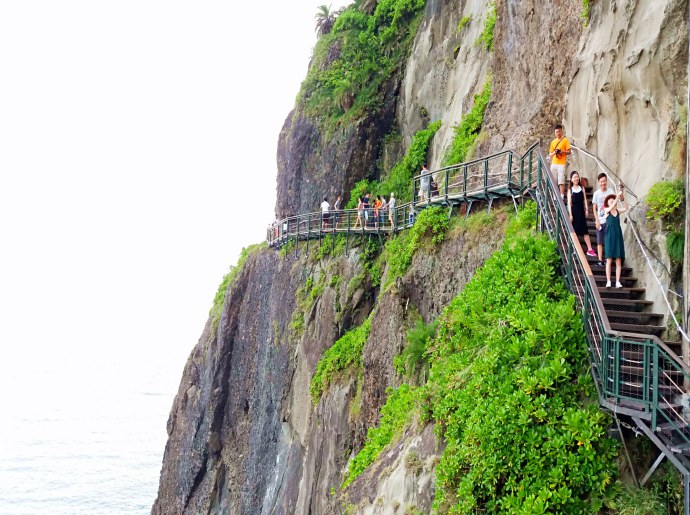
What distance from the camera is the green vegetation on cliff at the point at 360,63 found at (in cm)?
2795

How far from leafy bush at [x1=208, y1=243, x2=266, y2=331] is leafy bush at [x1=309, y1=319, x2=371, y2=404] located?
12.0 meters

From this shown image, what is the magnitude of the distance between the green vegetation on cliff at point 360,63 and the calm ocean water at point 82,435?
31.7 metres

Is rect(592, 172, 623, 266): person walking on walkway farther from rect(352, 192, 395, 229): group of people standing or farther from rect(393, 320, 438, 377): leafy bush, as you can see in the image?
rect(352, 192, 395, 229): group of people standing

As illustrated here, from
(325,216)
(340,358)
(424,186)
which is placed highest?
(325,216)

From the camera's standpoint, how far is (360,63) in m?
28.5

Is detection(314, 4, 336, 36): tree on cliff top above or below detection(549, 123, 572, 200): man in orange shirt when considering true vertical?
above

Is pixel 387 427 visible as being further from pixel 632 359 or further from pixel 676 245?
pixel 676 245

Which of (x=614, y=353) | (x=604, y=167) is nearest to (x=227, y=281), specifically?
(x=604, y=167)

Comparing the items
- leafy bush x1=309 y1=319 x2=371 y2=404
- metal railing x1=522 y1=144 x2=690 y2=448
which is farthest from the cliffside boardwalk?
leafy bush x1=309 y1=319 x2=371 y2=404

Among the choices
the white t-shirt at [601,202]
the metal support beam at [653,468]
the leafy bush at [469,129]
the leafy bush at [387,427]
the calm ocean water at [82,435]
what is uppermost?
the leafy bush at [469,129]

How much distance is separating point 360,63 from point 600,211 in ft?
69.4

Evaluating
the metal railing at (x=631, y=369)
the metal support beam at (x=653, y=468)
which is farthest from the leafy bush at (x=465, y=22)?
the metal support beam at (x=653, y=468)

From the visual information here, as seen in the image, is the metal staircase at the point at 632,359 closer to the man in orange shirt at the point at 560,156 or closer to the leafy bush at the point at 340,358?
the man in orange shirt at the point at 560,156

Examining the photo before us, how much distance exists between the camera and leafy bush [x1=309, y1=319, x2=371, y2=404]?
18750 millimetres
